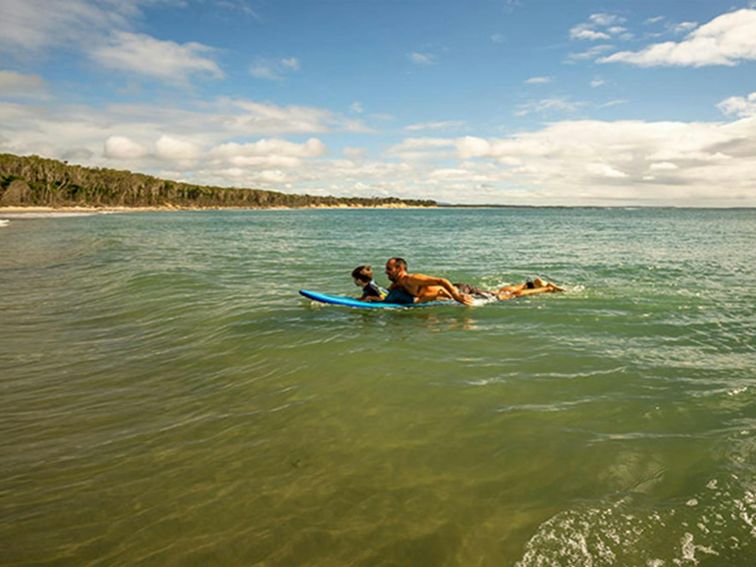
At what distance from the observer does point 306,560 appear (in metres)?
3.04

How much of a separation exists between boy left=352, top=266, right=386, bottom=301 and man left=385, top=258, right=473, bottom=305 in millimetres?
276

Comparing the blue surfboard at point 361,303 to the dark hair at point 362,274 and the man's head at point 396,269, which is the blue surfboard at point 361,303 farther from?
the man's head at point 396,269

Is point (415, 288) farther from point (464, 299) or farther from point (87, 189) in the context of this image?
point (87, 189)

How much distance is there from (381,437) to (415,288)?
6.56m

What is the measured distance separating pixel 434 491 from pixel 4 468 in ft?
13.6

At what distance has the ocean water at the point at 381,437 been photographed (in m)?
3.23

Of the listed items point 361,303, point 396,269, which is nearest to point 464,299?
point 396,269

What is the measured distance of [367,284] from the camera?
11.2 metres

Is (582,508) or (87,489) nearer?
(582,508)

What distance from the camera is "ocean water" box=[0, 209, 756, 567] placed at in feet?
10.6

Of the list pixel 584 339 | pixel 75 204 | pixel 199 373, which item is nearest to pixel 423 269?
pixel 584 339

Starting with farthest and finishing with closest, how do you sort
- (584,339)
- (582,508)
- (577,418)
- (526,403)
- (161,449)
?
(584,339) < (526,403) < (577,418) < (161,449) < (582,508)

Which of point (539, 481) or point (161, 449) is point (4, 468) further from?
point (539, 481)

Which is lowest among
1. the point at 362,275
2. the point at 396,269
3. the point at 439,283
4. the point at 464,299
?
the point at 464,299
